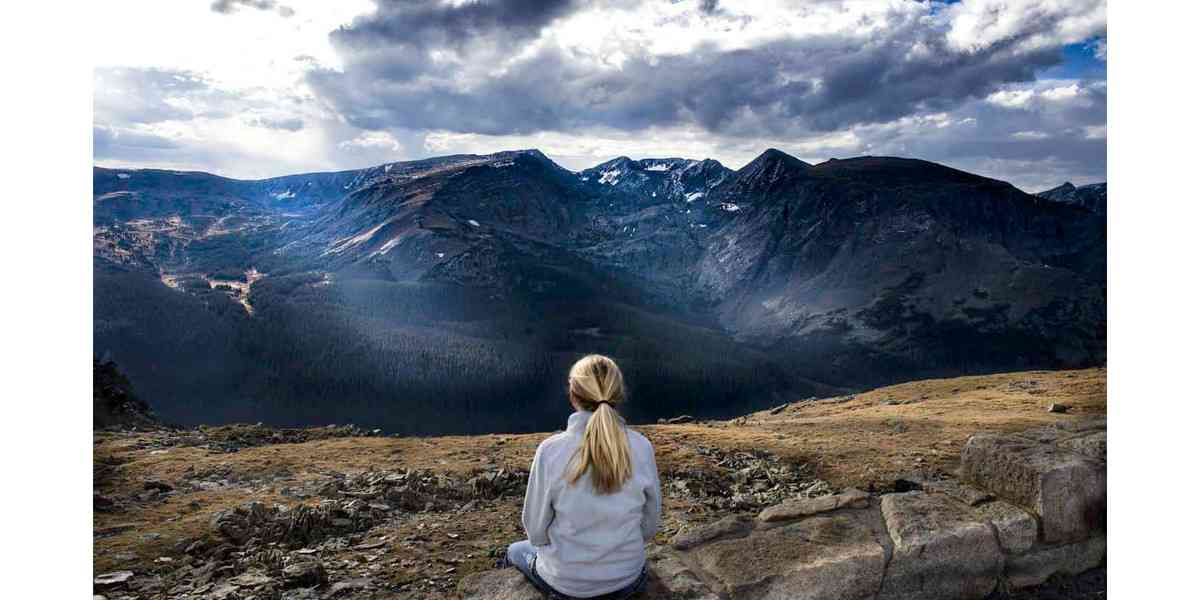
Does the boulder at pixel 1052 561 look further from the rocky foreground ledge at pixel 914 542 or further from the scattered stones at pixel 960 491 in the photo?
the scattered stones at pixel 960 491

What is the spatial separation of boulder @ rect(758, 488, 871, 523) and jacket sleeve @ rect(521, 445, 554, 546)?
183 centimetres

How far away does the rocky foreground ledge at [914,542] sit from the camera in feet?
11.3

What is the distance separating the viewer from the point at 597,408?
282 centimetres

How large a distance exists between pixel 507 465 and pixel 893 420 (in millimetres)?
5970

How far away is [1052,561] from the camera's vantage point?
4.28 m

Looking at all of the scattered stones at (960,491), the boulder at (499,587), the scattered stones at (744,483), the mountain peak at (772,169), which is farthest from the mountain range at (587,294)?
the boulder at (499,587)

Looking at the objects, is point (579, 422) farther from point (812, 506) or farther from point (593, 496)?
point (812, 506)

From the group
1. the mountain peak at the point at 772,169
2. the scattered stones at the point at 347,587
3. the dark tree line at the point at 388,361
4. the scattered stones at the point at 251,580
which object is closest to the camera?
the scattered stones at the point at 347,587

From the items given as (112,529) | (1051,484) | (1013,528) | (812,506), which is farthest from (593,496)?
(112,529)

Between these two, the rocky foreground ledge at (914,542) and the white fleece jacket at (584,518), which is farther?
the rocky foreground ledge at (914,542)

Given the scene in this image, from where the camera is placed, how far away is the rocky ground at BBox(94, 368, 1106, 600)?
14.1 ft

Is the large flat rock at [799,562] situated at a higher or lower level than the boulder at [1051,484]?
lower

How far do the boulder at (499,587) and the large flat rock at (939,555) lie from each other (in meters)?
2.11

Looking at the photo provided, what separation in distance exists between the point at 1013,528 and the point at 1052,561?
0.50 meters
